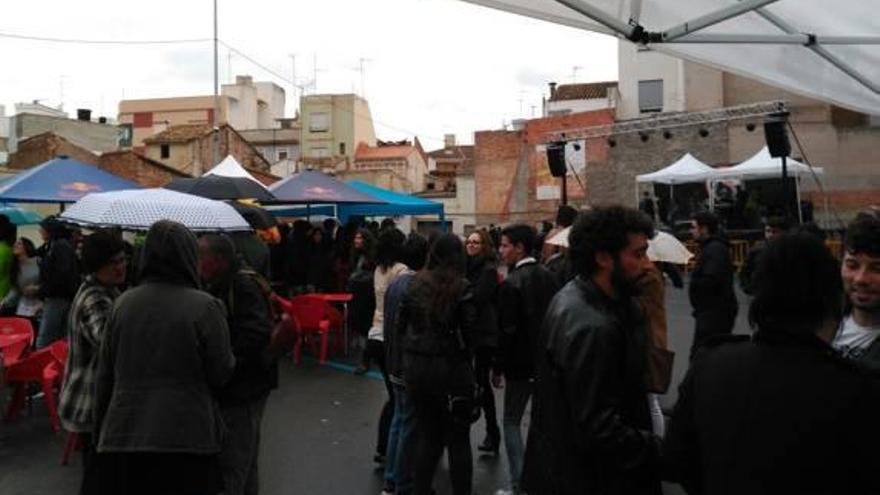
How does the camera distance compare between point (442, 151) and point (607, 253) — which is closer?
point (607, 253)

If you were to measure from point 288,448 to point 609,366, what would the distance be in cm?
427

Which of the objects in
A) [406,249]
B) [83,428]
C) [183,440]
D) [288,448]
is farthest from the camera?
[288,448]

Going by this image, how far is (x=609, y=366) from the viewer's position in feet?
7.66

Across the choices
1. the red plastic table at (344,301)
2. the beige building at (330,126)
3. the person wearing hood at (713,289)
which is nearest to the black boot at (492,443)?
the person wearing hood at (713,289)

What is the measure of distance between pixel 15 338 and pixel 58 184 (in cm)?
348

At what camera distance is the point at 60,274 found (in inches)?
277

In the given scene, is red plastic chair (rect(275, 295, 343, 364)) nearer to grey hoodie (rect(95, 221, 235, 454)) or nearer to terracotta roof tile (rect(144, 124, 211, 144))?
grey hoodie (rect(95, 221, 235, 454))

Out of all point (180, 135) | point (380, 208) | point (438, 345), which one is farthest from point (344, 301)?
point (180, 135)

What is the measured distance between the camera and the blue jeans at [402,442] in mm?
4559

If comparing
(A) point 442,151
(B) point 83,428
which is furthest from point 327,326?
(A) point 442,151

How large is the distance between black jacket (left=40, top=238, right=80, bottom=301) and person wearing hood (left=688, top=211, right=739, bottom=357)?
559 cm

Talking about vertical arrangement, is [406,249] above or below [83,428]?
above

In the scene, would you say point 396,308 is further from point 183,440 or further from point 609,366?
point 609,366

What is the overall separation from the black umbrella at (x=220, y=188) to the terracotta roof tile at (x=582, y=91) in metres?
37.3
